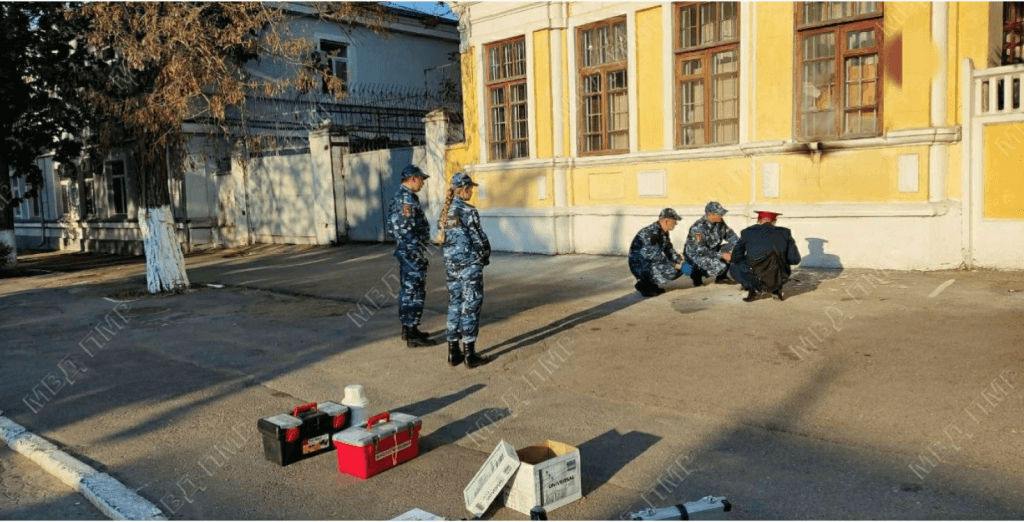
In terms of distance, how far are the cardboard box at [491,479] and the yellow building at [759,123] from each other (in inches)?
354

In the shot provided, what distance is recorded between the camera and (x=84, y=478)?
501 centimetres

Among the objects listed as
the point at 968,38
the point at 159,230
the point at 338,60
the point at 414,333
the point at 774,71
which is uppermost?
the point at 338,60

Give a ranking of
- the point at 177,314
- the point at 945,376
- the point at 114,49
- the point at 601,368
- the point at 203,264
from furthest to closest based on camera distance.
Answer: the point at 203,264 → the point at 114,49 → the point at 177,314 → the point at 601,368 → the point at 945,376

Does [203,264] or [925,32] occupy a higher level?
[925,32]

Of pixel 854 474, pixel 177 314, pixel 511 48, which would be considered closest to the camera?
pixel 854 474

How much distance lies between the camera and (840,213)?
460 inches

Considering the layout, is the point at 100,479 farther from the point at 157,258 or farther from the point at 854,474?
the point at 157,258

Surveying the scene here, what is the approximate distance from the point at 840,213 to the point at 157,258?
1088cm

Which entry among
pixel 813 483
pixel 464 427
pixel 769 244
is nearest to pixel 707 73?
pixel 769 244

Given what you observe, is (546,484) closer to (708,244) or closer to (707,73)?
(708,244)

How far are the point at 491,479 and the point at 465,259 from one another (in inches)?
134

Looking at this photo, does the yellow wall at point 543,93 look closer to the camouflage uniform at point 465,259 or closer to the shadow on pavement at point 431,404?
the camouflage uniform at point 465,259

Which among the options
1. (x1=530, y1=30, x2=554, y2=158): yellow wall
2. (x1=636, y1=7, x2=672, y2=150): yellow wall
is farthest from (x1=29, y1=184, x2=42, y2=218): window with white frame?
(x1=636, y1=7, x2=672, y2=150): yellow wall

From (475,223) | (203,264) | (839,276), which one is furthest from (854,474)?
(203,264)
